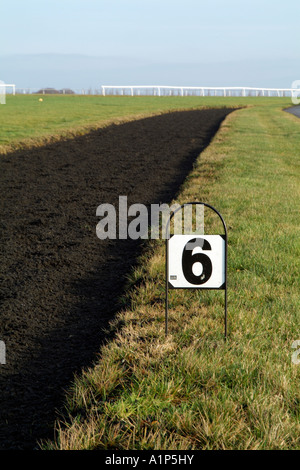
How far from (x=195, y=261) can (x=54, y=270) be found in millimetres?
2595

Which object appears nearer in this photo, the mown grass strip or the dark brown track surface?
the mown grass strip

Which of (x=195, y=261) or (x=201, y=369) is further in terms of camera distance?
(x=195, y=261)

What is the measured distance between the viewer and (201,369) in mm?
3078

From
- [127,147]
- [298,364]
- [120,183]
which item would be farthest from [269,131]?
[298,364]

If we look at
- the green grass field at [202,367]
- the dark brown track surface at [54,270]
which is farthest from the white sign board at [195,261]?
the dark brown track surface at [54,270]

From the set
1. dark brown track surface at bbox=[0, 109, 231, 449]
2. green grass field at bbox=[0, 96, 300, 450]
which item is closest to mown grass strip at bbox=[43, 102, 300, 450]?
green grass field at bbox=[0, 96, 300, 450]

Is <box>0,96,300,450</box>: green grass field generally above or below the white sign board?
below

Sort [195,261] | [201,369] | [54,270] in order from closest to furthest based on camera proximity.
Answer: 1. [201,369]
2. [195,261]
3. [54,270]

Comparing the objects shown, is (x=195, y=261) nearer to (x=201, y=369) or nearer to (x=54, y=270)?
(x=201, y=369)

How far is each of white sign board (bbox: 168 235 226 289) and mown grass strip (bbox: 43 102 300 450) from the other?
0.43 metres

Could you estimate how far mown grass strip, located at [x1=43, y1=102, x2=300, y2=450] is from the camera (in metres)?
2.52

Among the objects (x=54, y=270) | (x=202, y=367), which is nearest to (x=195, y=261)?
(x=202, y=367)

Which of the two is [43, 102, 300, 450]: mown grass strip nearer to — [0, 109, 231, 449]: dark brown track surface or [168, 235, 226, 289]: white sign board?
[0, 109, 231, 449]: dark brown track surface
